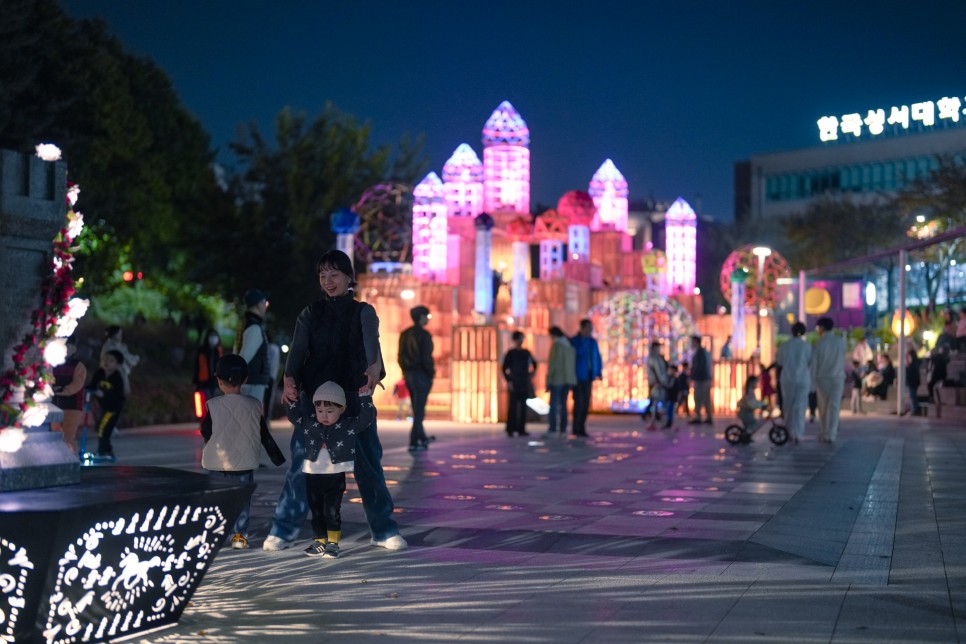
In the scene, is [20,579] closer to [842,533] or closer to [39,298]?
[39,298]

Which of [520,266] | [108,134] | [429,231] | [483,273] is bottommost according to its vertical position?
[483,273]

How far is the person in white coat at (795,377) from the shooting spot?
59.3 feet

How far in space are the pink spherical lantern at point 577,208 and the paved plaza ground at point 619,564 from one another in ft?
69.6

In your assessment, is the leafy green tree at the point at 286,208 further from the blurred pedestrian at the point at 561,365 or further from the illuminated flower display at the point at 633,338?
the blurred pedestrian at the point at 561,365

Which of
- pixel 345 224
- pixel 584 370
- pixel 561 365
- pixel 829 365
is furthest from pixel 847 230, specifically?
pixel 829 365

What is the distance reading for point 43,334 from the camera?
5.79m

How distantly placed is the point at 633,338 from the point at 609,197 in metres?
8.57

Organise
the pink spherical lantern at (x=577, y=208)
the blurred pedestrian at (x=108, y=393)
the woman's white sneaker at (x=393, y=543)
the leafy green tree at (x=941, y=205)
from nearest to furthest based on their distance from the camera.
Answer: the woman's white sneaker at (x=393, y=543) < the blurred pedestrian at (x=108, y=393) < the pink spherical lantern at (x=577, y=208) < the leafy green tree at (x=941, y=205)

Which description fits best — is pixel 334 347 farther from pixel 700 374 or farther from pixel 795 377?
pixel 700 374

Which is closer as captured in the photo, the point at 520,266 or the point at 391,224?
the point at 520,266

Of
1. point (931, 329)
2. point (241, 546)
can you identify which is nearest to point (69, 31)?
point (241, 546)

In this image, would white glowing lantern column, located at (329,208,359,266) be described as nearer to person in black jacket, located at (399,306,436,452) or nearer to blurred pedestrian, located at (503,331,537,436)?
blurred pedestrian, located at (503,331,537,436)

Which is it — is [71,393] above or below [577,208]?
below

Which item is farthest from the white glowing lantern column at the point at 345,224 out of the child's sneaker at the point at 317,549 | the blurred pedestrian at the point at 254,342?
the child's sneaker at the point at 317,549
